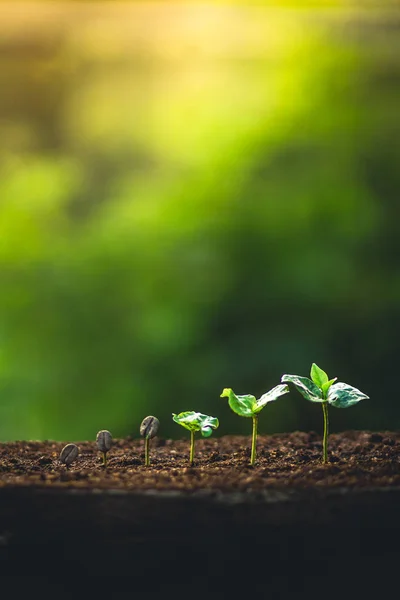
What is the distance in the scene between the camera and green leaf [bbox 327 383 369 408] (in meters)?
1.16

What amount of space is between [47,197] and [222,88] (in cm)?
66

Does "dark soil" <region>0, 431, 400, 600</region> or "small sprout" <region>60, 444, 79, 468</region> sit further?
"small sprout" <region>60, 444, 79, 468</region>

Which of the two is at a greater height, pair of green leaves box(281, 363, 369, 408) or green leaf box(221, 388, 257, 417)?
pair of green leaves box(281, 363, 369, 408)

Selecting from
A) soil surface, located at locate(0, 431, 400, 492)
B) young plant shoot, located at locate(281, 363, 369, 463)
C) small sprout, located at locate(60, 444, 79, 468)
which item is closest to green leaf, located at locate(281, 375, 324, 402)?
young plant shoot, located at locate(281, 363, 369, 463)

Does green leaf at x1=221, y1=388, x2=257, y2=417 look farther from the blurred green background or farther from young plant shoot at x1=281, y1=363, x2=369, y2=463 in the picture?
the blurred green background

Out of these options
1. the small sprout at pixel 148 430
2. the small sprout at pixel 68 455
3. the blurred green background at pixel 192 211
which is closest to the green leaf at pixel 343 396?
the small sprout at pixel 148 430

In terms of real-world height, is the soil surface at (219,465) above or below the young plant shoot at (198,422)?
below

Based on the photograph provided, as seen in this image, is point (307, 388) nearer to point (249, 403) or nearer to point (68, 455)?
point (249, 403)

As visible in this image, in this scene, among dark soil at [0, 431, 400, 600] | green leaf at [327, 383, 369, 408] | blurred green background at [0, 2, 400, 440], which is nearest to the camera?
dark soil at [0, 431, 400, 600]

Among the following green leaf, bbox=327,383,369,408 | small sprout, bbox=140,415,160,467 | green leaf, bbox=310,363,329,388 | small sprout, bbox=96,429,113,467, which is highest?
green leaf, bbox=310,363,329,388

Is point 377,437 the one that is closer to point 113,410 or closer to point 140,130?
point 113,410

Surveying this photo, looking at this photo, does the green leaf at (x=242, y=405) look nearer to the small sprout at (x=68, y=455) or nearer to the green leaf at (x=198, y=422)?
the green leaf at (x=198, y=422)

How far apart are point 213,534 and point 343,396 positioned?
1.26 ft

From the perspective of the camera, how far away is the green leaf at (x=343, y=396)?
1156 mm
